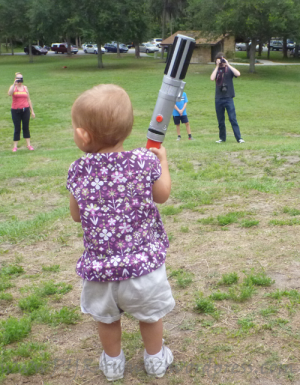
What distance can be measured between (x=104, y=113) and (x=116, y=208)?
1.49ft

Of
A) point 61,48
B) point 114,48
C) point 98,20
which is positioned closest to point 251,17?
point 98,20

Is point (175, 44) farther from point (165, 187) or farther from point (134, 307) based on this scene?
point (134, 307)

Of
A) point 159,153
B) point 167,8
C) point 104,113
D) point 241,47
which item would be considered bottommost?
point 159,153

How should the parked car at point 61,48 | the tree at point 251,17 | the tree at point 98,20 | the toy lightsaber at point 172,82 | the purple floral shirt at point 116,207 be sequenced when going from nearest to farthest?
1. the toy lightsaber at point 172,82
2. the purple floral shirt at point 116,207
3. the tree at point 251,17
4. the tree at point 98,20
5. the parked car at point 61,48

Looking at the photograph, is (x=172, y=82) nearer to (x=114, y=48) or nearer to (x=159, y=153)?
(x=159, y=153)

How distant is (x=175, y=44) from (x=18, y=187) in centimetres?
611

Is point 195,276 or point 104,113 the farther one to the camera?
point 195,276

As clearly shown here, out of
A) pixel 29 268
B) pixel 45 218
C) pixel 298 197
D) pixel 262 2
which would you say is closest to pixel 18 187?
pixel 45 218

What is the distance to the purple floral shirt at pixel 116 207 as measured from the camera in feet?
7.35

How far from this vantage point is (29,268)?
432 cm

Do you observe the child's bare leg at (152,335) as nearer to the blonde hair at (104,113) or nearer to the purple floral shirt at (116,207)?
the purple floral shirt at (116,207)

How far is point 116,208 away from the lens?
2.26 metres

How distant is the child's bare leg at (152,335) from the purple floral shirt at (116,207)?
362mm

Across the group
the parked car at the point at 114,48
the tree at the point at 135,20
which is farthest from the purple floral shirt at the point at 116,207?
the parked car at the point at 114,48
